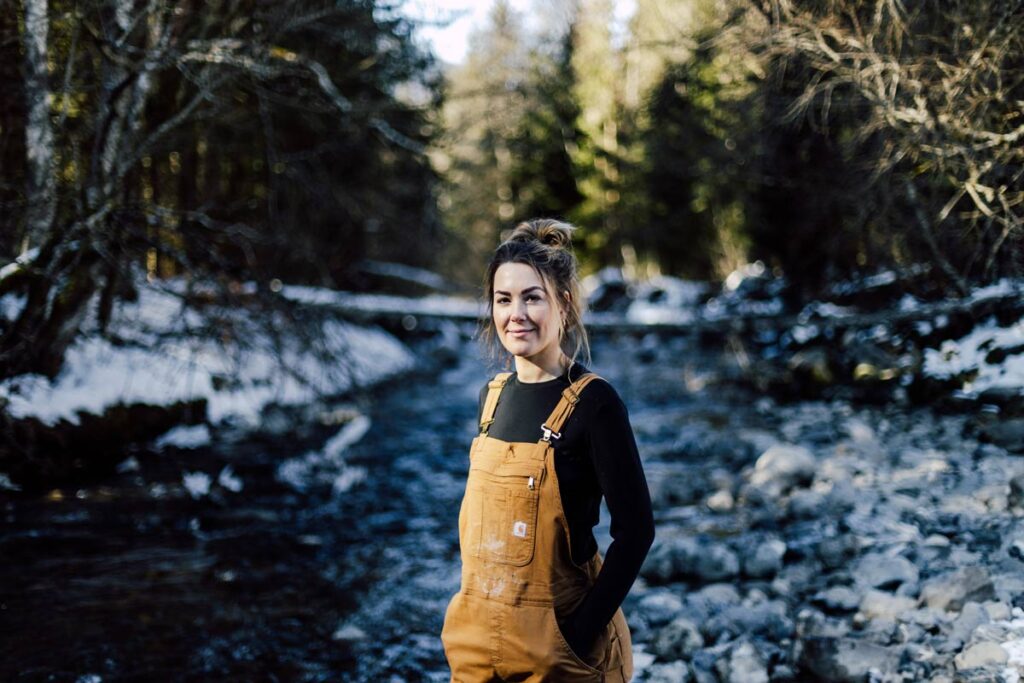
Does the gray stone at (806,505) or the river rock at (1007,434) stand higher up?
the river rock at (1007,434)

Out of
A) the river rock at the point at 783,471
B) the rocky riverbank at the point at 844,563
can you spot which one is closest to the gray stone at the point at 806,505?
the rocky riverbank at the point at 844,563

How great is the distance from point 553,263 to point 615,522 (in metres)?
0.81

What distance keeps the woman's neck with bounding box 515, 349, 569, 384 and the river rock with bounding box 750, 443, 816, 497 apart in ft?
16.5

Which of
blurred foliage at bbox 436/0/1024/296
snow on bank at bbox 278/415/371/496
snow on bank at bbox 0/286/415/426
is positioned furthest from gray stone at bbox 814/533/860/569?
snow on bank at bbox 0/286/415/426

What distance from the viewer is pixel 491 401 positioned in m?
2.35

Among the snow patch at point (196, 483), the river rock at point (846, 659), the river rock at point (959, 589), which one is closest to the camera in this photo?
the river rock at point (846, 659)

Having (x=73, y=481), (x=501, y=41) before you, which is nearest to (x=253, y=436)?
(x=73, y=481)

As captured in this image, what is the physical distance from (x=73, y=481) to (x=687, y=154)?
14.0m

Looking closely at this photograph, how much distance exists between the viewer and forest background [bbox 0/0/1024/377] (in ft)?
17.5

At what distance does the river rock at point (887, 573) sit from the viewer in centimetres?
437

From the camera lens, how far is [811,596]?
4516 mm

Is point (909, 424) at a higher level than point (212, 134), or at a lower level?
lower

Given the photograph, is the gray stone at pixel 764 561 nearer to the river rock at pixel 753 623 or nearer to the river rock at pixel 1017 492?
the river rock at pixel 753 623

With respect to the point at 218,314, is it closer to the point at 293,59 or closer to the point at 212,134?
the point at 293,59
